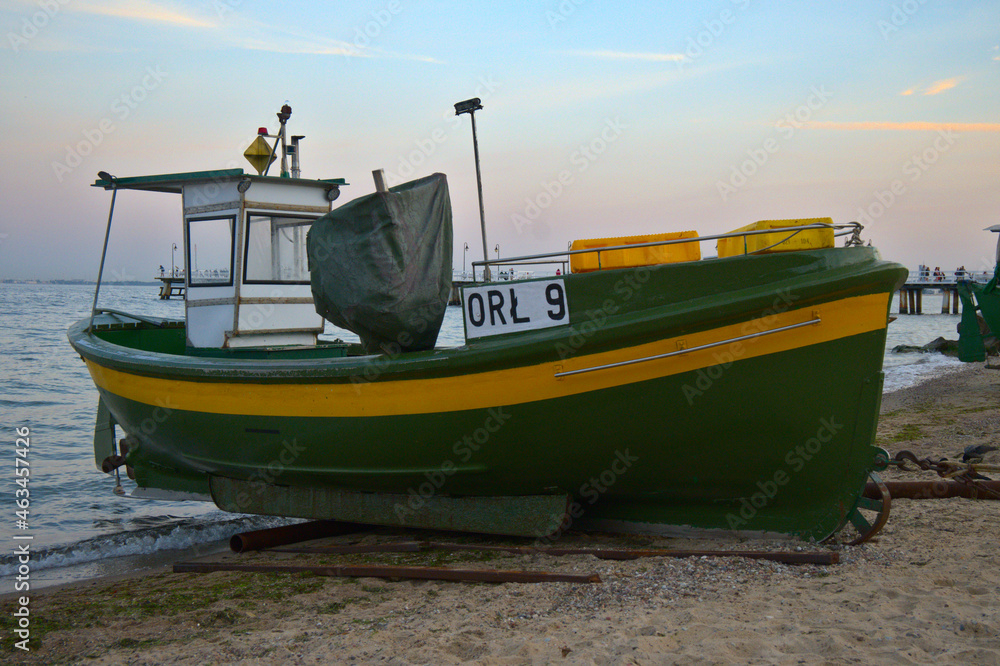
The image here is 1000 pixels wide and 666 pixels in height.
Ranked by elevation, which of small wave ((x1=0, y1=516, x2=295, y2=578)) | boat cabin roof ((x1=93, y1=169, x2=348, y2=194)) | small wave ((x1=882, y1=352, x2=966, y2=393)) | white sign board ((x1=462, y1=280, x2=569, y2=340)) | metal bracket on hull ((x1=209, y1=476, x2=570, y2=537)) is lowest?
small wave ((x1=882, y1=352, x2=966, y2=393))

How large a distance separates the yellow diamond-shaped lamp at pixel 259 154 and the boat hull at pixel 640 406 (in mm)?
2899

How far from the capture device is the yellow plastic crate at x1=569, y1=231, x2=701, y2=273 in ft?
15.7

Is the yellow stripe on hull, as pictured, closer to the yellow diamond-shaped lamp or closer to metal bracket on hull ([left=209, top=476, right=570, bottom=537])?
metal bracket on hull ([left=209, top=476, right=570, bottom=537])

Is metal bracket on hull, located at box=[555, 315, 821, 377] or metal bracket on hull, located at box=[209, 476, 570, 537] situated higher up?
metal bracket on hull, located at box=[555, 315, 821, 377]

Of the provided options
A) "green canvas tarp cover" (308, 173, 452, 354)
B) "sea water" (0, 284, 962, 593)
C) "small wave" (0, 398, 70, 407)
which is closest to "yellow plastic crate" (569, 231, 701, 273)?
"green canvas tarp cover" (308, 173, 452, 354)

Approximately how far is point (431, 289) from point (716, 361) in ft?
6.84

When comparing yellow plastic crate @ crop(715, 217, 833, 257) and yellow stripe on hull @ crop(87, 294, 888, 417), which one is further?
yellow plastic crate @ crop(715, 217, 833, 257)

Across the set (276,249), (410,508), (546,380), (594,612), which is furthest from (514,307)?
(276,249)

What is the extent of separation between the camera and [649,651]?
131 inches

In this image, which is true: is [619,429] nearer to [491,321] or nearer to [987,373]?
[491,321]

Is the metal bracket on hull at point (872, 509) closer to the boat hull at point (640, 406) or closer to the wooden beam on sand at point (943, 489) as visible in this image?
the boat hull at point (640, 406)

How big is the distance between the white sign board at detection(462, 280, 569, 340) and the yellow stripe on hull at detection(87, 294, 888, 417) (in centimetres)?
31

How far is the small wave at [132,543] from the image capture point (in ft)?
22.7

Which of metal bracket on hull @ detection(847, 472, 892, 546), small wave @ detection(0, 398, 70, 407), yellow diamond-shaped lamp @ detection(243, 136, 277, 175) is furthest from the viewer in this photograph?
small wave @ detection(0, 398, 70, 407)
